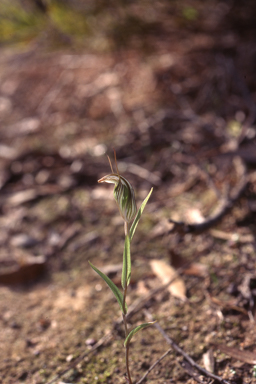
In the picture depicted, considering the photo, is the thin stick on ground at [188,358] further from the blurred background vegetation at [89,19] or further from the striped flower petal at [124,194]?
the blurred background vegetation at [89,19]

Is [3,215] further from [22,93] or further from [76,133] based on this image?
[22,93]

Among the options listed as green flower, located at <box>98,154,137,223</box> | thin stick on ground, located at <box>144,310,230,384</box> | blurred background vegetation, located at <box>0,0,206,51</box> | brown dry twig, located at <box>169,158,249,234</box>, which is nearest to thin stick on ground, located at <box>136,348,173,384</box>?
thin stick on ground, located at <box>144,310,230,384</box>

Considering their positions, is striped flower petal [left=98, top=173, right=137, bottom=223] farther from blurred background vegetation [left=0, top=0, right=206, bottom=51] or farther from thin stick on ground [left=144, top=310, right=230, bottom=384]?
blurred background vegetation [left=0, top=0, right=206, bottom=51]

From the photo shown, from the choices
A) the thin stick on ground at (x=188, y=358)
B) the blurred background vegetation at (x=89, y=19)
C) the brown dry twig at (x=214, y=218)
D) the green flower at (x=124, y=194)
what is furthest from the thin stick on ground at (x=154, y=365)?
the blurred background vegetation at (x=89, y=19)

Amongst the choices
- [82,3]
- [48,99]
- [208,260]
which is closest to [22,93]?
[48,99]

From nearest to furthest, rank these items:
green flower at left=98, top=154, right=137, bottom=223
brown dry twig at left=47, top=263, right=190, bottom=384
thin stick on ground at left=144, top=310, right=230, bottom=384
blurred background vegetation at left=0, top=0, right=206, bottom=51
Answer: green flower at left=98, top=154, right=137, bottom=223
thin stick on ground at left=144, top=310, right=230, bottom=384
brown dry twig at left=47, top=263, right=190, bottom=384
blurred background vegetation at left=0, top=0, right=206, bottom=51
